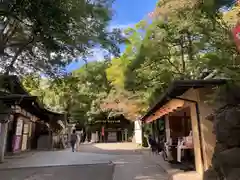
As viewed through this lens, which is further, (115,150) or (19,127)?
(115,150)

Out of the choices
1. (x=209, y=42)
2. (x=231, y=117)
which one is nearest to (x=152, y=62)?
(x=209, y=42)

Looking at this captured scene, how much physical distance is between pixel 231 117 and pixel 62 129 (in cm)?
2221

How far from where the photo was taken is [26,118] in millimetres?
17984

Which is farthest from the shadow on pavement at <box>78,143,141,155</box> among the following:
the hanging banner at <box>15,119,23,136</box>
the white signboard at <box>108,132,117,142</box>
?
the white signboard at <box>108,132,117,142</box>

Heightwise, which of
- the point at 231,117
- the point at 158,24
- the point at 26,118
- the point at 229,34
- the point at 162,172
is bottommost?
the point at 162,172

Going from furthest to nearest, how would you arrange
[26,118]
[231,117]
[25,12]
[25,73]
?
[26,118] < [25,73] < [25,12] < [231,117]

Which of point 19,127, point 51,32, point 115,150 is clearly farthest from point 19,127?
point 51,32

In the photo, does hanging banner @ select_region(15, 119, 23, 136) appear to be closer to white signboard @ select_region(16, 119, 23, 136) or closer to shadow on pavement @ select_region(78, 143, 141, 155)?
white signboard @ select_region(16, 119, 23, 136)

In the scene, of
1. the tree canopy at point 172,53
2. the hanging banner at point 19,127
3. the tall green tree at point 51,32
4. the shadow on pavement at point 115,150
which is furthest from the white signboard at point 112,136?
the tall green tree at point 51,32

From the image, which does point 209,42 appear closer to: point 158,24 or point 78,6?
point 158,24

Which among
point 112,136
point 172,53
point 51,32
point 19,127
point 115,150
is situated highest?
point 172,53

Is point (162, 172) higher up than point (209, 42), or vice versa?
point (209, 42)

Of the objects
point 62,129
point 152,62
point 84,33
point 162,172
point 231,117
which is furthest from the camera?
point 62,129

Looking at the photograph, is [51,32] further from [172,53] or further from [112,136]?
[112,136]
